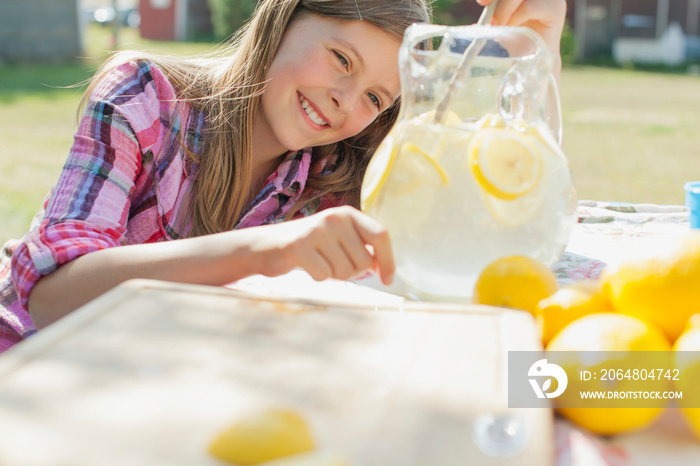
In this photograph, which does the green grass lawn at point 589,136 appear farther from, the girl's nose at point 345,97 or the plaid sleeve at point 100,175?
the girl's nose at point 345,97

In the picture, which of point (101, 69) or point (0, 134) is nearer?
point (101, 69)

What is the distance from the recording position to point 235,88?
5.09 feet

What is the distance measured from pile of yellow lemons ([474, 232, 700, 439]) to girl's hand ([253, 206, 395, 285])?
0.38ft

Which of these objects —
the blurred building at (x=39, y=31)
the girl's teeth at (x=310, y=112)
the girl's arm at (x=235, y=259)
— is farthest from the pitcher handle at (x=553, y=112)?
the blurred building at (x=39, y=31)

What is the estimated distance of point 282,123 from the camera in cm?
152

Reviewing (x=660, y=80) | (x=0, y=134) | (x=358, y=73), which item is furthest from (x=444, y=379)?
(x=660, y=80)

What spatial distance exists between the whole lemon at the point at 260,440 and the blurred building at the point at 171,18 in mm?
18676

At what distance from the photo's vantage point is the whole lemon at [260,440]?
436 mm

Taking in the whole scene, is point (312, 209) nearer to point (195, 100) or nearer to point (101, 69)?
point (195, 100)

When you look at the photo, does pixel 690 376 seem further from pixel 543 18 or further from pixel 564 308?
pixel 543 18

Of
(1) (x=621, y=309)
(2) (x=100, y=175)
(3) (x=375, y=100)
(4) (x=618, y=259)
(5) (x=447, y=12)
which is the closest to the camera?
(1) (x=621, y=309)

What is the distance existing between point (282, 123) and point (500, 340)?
1012 mm

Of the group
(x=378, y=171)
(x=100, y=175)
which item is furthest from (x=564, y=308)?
(x=100, y=175)

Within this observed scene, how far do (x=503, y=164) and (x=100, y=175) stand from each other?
70cm
